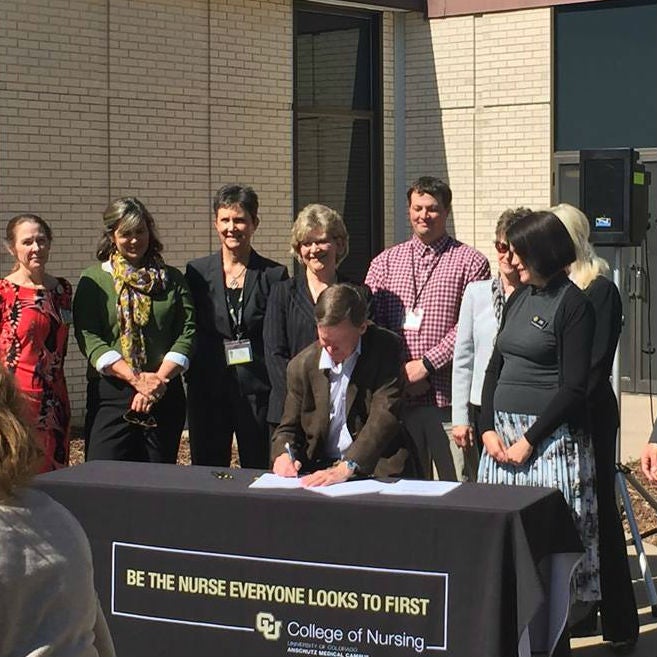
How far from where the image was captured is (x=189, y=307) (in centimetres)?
651

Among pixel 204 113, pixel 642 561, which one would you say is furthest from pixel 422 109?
pixel 642 561

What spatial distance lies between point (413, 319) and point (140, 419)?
4.70ft

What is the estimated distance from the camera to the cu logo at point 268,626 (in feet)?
15.9

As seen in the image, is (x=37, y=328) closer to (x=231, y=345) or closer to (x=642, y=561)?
(x=231, y=345)

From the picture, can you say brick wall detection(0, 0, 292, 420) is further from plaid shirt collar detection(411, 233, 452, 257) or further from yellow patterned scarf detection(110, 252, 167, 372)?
plaid shirt collar detection(411, 233, 452, 257)

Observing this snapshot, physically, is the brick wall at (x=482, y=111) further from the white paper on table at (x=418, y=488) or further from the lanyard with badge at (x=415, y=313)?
the white paper on table at (x=418, y=488)

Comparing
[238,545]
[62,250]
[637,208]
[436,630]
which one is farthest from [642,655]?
[62,250]

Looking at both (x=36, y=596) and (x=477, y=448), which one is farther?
(x=477, y=448)

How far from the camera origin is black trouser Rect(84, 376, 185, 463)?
6.48m

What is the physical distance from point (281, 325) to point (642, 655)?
2198 mm

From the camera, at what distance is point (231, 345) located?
6457 millimetres

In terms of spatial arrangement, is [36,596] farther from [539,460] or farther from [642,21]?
[642,21]

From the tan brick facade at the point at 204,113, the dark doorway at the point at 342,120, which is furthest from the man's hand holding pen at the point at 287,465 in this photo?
the dark doorway at the point at 342,120

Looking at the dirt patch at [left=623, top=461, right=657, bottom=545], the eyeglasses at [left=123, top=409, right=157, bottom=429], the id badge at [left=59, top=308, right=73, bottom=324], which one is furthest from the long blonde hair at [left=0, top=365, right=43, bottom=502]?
the dirt patch at [left=623, top=461, right=657, bottom=545]
